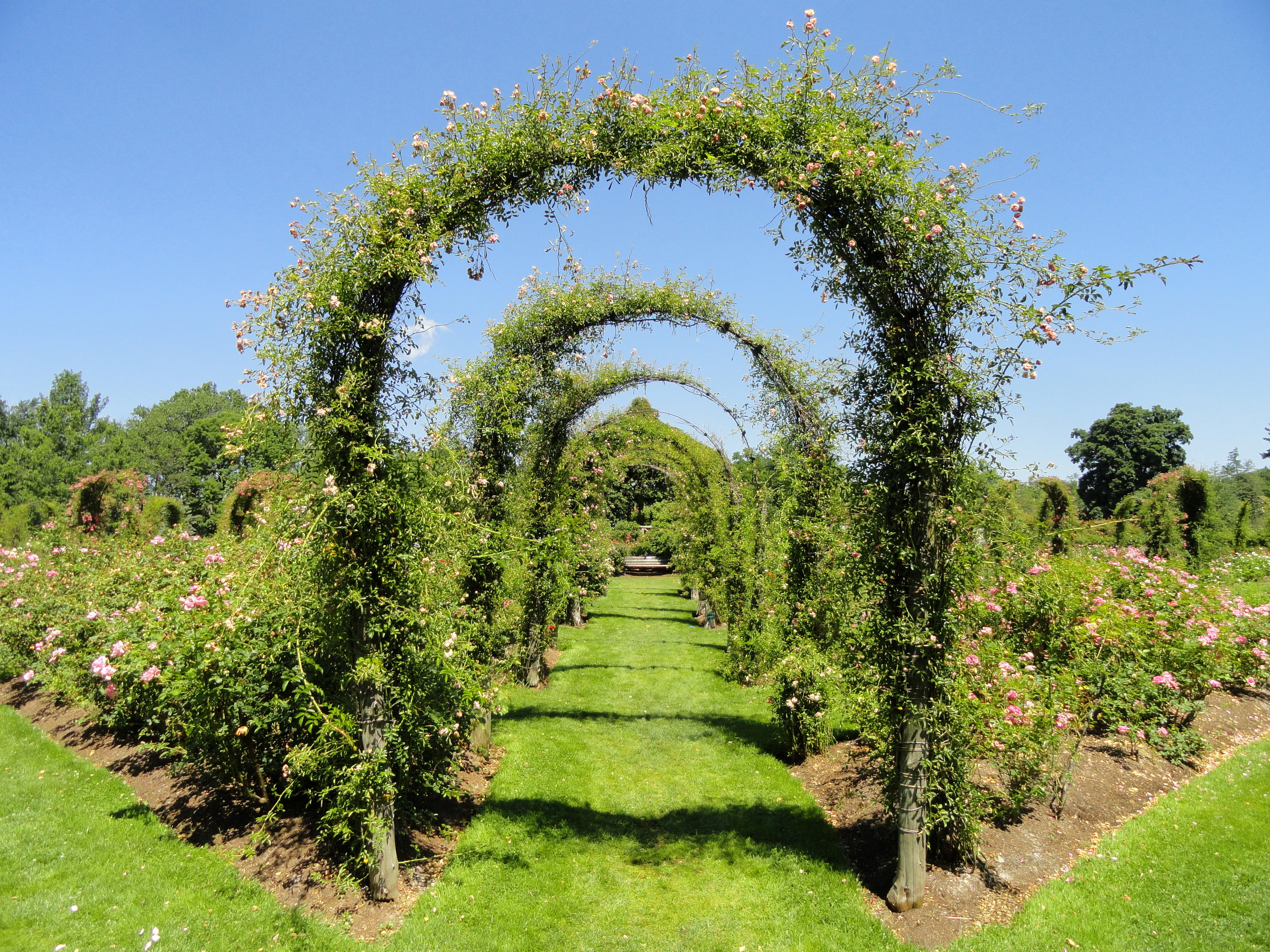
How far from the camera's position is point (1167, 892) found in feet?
12.3

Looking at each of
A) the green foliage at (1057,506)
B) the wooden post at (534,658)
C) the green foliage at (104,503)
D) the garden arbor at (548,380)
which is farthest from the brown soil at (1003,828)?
the green foliage at (104,503)

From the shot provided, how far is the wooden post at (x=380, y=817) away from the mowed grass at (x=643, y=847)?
28 centimetres

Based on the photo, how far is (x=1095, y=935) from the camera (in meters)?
3.39

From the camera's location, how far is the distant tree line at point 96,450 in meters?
39.5

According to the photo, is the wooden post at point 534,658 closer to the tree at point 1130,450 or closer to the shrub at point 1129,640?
the shrub at point 1129,640

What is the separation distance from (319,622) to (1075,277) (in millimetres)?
4776

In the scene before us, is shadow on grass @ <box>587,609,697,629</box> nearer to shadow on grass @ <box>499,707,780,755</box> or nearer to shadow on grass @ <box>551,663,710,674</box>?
shadow on grass @ <box>551,663,710,674</box>

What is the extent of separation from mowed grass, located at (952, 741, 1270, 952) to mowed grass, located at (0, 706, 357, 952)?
3956 mm

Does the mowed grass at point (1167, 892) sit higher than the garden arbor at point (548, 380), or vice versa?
the garden arbor at point (548, 380)

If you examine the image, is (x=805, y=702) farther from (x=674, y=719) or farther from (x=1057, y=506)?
(x=1057, y=506)

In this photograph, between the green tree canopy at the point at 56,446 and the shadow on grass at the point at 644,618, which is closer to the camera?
the shadow on grass at the point at 644,618

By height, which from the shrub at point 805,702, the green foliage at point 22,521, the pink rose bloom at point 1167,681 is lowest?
the shrub at point 805,702

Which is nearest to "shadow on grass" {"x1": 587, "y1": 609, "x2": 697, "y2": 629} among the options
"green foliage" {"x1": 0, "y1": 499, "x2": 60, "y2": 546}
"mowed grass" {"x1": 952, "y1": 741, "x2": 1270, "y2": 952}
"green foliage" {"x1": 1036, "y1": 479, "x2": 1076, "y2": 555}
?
"green foliage" {"x1": 1036, "y1": 479, "x2": 1076, "y2": 555}

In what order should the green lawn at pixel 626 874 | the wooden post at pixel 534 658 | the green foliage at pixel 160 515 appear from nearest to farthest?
the green lawn at pixel 626 874
the wooden post at pixel 534 658
the green foliage at pixel 160 515
